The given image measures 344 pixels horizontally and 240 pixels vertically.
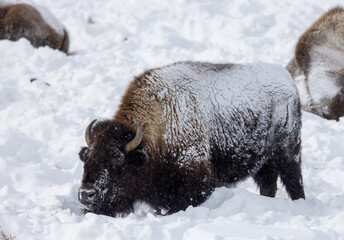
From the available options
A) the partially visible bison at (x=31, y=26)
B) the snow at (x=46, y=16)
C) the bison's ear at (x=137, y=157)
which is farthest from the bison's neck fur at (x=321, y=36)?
the bison's ear at (x=137, y=157)

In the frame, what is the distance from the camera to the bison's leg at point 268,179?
18.7 ft

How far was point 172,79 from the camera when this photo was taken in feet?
16.4

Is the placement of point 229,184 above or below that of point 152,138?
below

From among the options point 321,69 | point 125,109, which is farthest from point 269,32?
point 125,109

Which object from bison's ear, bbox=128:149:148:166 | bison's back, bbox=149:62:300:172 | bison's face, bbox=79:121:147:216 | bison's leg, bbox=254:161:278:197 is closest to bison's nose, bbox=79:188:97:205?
bison's face, bbox=79:121:147:216

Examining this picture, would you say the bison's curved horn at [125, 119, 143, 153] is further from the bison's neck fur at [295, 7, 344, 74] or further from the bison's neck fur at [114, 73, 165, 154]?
the bison's neck fur at [295, 7, 344, 74]

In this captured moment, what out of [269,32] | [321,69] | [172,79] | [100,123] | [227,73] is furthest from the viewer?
[269,32]

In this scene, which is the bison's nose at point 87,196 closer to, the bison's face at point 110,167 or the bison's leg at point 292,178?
the bison's face at point 110,167

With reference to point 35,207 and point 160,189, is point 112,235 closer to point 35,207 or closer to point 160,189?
point 35,207

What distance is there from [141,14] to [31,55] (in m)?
4.96

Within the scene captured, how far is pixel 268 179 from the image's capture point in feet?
18.9

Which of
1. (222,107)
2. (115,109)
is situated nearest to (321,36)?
(115,109)

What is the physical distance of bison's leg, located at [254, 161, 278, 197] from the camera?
5699 mm

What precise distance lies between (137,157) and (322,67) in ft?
19.0
